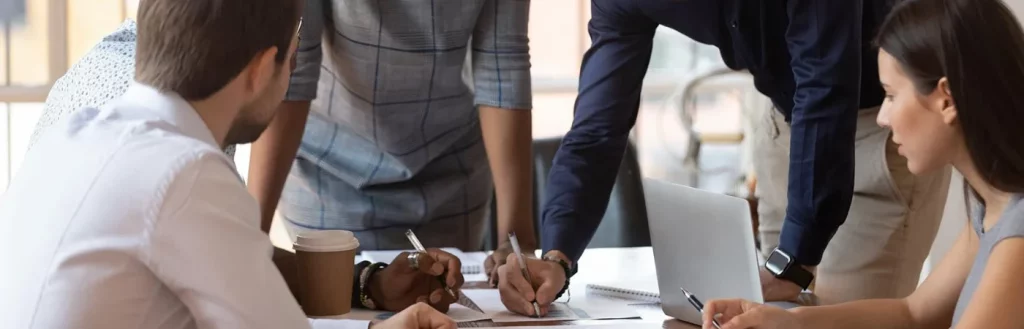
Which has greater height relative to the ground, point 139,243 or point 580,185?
point 139,243

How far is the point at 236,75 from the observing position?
122 cm

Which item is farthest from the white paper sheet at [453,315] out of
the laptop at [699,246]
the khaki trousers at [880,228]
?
the khaki trousers at [880,228]

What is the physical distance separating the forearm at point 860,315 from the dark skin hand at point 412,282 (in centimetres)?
48

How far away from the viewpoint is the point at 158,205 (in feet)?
3.36

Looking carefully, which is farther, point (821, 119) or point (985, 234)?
point (821, 119)

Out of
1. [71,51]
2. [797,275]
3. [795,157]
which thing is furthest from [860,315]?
[71,51]

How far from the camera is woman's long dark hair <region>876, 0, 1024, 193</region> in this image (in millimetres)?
1369

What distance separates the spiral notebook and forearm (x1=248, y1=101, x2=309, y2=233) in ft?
1.86

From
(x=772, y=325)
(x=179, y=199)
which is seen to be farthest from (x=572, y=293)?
(x=179, y=199)

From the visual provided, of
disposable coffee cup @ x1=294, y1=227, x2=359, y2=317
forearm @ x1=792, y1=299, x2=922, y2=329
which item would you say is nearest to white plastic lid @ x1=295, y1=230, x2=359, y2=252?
disposable coffee cup @ x1=294, y1=227, x2=359, y2=317

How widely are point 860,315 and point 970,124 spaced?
33 cm

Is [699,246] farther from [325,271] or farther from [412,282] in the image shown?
[325,271]

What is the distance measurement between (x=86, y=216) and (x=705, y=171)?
10.6ft

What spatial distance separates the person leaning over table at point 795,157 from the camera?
1.77 meters
